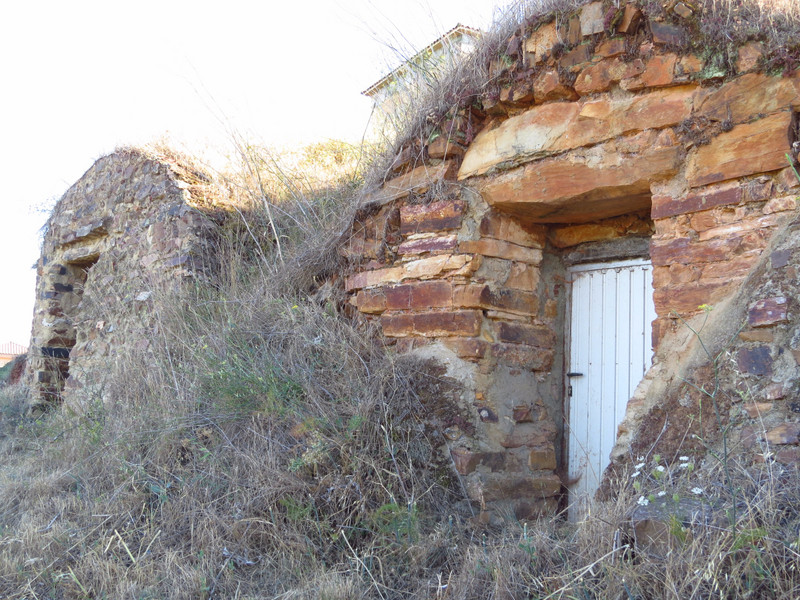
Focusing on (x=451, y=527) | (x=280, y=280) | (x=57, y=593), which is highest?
(x=280, y=280)

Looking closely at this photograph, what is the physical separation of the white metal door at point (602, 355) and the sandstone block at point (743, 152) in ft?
2.82

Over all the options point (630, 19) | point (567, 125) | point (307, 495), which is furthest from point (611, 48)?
→ point (307, 495)

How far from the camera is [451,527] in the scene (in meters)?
3.23

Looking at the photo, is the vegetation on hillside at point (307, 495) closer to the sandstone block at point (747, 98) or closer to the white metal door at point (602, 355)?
the sandstone block at point (747, 98)

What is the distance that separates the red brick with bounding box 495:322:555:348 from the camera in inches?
155

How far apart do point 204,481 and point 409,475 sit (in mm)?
1114

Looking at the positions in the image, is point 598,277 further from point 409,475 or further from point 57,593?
point 57,593

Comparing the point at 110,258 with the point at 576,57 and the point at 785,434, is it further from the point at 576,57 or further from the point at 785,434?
the point at 785,434

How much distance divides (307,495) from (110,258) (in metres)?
4.75

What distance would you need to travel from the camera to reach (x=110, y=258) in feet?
23.1

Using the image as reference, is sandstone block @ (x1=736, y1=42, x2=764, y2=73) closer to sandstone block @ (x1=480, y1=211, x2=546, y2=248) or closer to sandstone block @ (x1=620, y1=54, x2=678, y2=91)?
sandstone block @ (x1=620, y1=54, x2=678, y2=91)

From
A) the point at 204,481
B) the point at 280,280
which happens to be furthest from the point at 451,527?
the point at 280,280

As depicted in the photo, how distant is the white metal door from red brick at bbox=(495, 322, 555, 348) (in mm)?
221

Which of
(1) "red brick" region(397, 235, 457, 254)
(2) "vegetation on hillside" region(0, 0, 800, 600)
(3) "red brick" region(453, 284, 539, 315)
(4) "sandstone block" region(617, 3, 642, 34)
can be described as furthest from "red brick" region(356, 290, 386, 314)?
(4) "sandstone block" region(617, 3, 642, 34)
